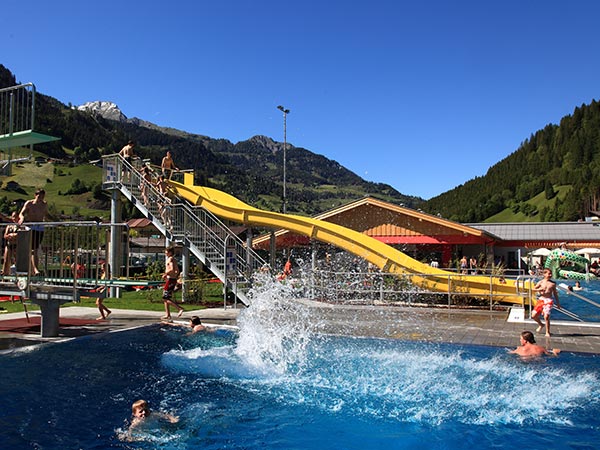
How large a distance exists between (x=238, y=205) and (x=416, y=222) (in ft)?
57.8

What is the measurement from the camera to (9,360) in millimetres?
10148

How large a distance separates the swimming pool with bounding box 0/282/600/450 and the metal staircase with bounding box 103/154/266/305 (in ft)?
18.2

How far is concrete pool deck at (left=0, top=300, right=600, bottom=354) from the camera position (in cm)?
1228

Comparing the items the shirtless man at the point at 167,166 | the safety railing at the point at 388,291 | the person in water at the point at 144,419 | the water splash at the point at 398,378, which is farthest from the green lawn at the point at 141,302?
the person in water at the point at 144,419

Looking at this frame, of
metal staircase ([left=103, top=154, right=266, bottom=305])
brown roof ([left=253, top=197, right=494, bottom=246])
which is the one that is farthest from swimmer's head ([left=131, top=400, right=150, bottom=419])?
brown roof ([left=253, top=197, right=494, bottom=246])

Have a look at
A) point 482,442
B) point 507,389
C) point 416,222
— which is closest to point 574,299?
point 416,222

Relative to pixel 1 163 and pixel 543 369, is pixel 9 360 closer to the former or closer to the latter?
pixel 1 163

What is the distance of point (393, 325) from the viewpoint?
49.2 ft

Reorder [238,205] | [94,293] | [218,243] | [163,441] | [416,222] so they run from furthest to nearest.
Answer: [416,222] < [238,205] < [218,243] < [94,293] < [163,441]

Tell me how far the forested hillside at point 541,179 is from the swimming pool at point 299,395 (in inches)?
4952

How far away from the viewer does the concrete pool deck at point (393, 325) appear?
12277 millimetres

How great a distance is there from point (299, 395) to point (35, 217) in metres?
7.67

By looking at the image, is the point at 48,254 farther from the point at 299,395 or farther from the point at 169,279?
the point at 299,395

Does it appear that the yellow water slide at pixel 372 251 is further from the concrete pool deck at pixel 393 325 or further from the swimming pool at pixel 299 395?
the swimming pool at pixel 299 395
